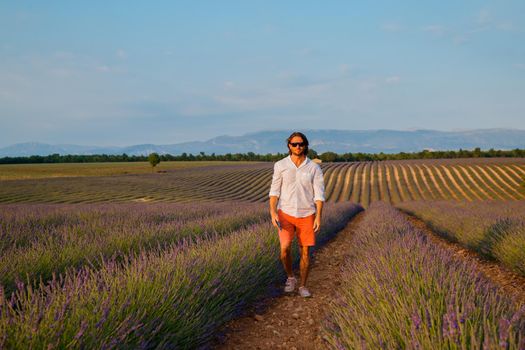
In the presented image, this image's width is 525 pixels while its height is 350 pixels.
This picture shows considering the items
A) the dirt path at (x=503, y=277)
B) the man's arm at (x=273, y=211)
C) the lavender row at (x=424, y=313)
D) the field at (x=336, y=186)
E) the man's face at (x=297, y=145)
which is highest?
the man's face at (x=297, y=145)

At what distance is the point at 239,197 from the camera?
32750 millimetres

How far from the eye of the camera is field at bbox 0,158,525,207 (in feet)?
99.0

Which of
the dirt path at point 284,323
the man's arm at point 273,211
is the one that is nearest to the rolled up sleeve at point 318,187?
the man's arm at point 273,211

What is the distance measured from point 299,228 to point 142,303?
2.38 metres

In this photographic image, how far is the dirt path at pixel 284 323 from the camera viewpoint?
3.21 metres

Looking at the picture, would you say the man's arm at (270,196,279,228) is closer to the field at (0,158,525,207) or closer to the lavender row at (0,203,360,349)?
the lavender row at (0,203,360,349)

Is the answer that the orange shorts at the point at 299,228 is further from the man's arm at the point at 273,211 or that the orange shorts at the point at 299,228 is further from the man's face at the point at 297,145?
the man's face at the point at 297,145

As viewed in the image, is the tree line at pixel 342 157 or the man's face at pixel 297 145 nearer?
the man's face at pixel 297 145

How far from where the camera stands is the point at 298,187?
4.61 meters

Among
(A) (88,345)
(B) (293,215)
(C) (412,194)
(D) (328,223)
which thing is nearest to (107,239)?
(B) (293,215)

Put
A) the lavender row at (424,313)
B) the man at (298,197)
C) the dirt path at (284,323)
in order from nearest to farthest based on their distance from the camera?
the lavender row at (424,313)
the dirt path at (284,323)
the man at (298,197)

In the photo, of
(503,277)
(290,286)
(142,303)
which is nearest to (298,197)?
(290,286)

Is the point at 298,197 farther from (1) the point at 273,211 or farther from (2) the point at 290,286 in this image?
(2) the point at 290,286

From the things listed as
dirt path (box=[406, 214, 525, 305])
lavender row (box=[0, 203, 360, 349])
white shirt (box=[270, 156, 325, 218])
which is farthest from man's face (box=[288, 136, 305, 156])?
dirt path (box=[406, 214, 525, 305])
